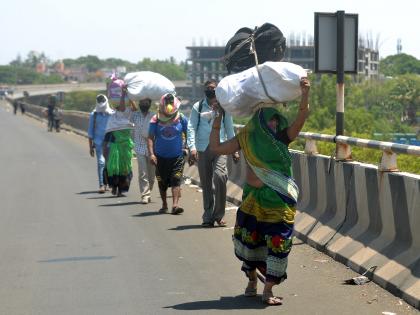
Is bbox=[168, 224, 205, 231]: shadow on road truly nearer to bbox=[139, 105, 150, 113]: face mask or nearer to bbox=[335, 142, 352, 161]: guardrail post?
bbox=[335, 142, 352, 161]: guardrail post

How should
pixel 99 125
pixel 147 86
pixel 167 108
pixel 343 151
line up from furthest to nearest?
1. pixel 99 125
2. pixel 147 86
3. pixel 167 108
4. pixel 343 151

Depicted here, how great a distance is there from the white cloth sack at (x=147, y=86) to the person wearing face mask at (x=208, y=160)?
309 cm

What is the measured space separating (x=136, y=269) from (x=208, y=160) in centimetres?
339

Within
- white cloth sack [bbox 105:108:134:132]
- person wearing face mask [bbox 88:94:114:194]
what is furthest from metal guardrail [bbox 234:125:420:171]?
person wearing face mask [bbox 88:94:114:194]

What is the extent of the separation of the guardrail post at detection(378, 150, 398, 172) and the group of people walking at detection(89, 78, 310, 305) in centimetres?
110

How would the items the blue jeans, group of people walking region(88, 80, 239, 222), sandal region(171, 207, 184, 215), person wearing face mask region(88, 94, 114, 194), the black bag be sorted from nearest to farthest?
the black bag → group of people walking region(88, 80, 239, 222) → sandal region(171, 207, 184, 215) → the blue jeans → person wearing face mask region(88, 94, 114, 194)

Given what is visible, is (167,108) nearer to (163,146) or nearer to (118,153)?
(163,146)

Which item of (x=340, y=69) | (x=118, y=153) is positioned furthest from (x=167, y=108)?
(x=340, y=69)

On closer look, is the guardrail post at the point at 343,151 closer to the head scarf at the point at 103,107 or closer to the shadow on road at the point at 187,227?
the shadow on road at the point at 187,227

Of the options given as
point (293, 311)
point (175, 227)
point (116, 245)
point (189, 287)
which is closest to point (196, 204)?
point (175, 227)

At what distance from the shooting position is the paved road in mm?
7324

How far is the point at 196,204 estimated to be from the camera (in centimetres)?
1491

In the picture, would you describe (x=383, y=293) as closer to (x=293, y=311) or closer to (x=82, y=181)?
(x=293, y=311)

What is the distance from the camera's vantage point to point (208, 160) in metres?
12.2
